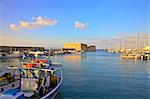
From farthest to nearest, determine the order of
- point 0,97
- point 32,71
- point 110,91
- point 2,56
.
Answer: point 2,56 < point 110,91 < point 32,71 < point 0,97

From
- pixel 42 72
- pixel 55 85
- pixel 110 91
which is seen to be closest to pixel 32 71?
pixel 42 72

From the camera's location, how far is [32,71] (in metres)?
14.0

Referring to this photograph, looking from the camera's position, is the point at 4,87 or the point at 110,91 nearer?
the point at 4,87

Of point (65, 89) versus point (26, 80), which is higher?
point (26, 80)

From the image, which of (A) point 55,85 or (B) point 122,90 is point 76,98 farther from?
(B) point 122,90

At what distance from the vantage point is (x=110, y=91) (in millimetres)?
16688

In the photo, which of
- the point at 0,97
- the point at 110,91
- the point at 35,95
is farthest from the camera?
the point at 110,91

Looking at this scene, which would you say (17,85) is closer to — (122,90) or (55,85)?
(55,85)

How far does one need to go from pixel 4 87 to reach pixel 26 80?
3.62 ft

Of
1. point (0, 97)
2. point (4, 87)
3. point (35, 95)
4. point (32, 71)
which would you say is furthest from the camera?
point (32, 71)

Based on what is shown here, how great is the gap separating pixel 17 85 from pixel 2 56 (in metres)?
40.3

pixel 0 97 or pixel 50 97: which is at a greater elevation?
pixel 0 97

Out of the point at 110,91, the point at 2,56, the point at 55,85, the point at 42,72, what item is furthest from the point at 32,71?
the point at 2,56

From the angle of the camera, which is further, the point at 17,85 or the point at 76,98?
the point at 76,98
